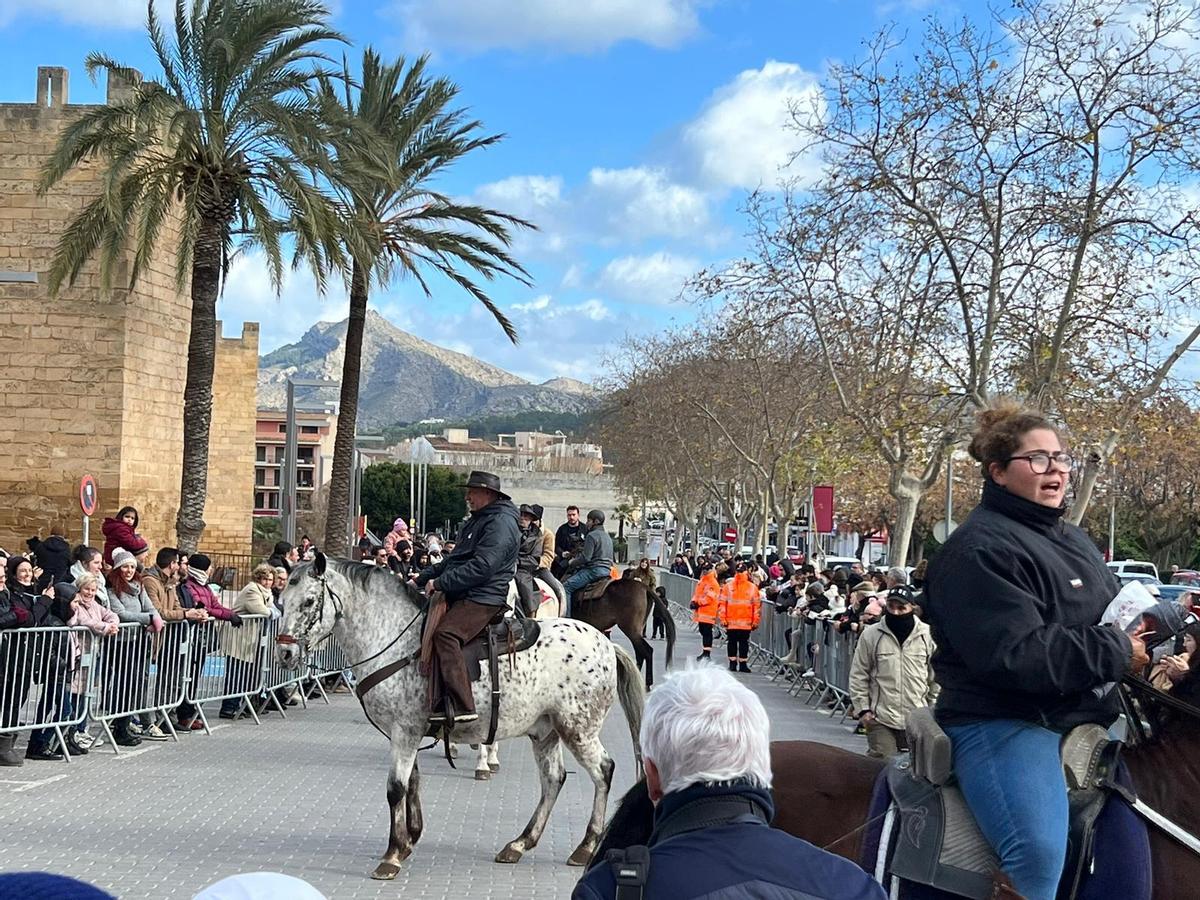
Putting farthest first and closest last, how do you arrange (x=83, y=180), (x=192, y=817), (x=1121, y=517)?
1. (x=1121, y=517)
2. (x=83, y=180)
3. (x=192, y=817)

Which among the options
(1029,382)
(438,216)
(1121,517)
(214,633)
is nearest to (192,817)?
(214,633)

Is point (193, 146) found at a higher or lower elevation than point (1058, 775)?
higher

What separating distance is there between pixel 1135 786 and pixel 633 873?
2.24m

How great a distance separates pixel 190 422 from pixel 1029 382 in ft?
41.4

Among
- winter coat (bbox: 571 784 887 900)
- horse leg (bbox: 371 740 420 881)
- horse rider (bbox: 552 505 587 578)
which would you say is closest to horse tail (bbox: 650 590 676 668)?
horse rider (bbox: 552 505 587 578)

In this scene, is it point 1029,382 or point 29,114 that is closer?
point 1029,382

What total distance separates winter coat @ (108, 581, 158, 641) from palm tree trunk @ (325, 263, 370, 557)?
11381 millimetres

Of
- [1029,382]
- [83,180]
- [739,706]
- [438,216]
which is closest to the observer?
[739,706]

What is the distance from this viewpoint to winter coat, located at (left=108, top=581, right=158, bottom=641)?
1396cm

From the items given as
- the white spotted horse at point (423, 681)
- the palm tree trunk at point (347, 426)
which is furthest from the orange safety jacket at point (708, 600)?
the white spotted horse at point (423, 681)

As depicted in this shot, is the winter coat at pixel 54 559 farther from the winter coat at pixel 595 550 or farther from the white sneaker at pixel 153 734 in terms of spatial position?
the winter coat at pixel 595 550

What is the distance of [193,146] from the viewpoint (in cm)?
2277

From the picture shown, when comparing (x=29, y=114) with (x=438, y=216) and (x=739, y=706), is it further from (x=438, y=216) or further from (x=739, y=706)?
(x=739, y=706)

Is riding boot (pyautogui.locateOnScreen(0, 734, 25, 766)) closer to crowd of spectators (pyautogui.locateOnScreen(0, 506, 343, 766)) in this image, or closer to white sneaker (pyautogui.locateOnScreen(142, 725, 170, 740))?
crowd of spectators (pyautogui.locateOnScreen(0, 506, 343, 766))
